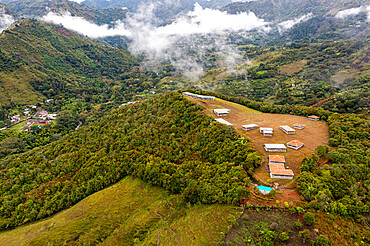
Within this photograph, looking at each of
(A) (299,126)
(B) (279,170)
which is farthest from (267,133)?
(B) (279,170)

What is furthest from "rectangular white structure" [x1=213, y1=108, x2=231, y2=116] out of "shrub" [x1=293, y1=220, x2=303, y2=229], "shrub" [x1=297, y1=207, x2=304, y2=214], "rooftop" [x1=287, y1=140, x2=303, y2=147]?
"shrub" [x1=293, y1=220, x2=303, y2=229]

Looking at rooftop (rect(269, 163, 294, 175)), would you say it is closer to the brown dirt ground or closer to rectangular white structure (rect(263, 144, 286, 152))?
the brown dirt ground

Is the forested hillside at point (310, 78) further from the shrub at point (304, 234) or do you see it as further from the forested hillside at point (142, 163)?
the shrub at point (304, 234)

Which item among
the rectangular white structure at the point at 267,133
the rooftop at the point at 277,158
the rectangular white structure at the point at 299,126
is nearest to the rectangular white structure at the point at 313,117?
the rectangular white structure at the point at 299,126

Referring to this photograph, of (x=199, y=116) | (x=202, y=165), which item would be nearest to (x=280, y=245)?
(x=202, y=165)

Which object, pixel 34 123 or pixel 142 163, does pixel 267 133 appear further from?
pixel 34 123
